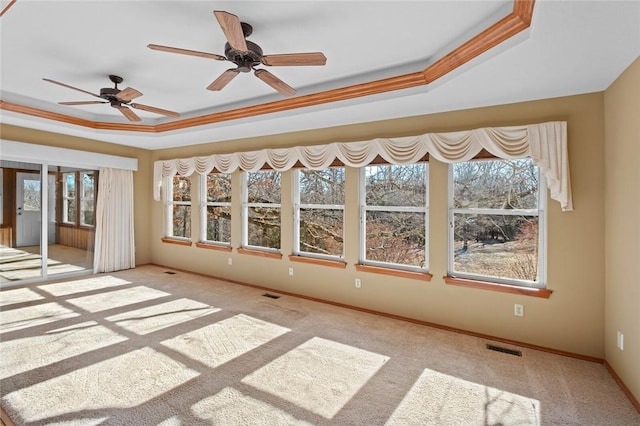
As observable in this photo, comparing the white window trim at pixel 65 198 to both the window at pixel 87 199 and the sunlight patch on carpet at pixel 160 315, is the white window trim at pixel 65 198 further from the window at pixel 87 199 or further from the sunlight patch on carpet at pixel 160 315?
the sunlight patch on carpet at pixel 160 315

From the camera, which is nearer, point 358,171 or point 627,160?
point 627,160

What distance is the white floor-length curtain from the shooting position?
559 centimetres

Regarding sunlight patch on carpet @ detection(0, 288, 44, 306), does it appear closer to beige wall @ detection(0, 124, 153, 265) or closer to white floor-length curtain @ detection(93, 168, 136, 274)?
white floor-length curtain @ detection(93, 168, 136, 274)

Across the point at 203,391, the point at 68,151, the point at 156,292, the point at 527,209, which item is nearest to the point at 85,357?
the point at 203,391

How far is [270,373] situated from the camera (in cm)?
250

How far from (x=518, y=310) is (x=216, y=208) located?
15.2ft

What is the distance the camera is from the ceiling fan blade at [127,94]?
118 inches

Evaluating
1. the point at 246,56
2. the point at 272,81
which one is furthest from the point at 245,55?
the point at 272,81

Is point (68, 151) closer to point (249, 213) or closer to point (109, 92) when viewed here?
point (109, 92)

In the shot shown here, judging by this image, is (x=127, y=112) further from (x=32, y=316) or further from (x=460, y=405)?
(x=460, y=405)

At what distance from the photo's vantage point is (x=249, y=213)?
5.21 meters

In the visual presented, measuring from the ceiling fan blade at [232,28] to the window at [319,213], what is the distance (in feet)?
7.86

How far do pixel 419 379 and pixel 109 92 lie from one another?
3.97 meters

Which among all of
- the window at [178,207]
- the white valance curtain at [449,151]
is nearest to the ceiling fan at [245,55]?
the white valance curtain at [449,151]
